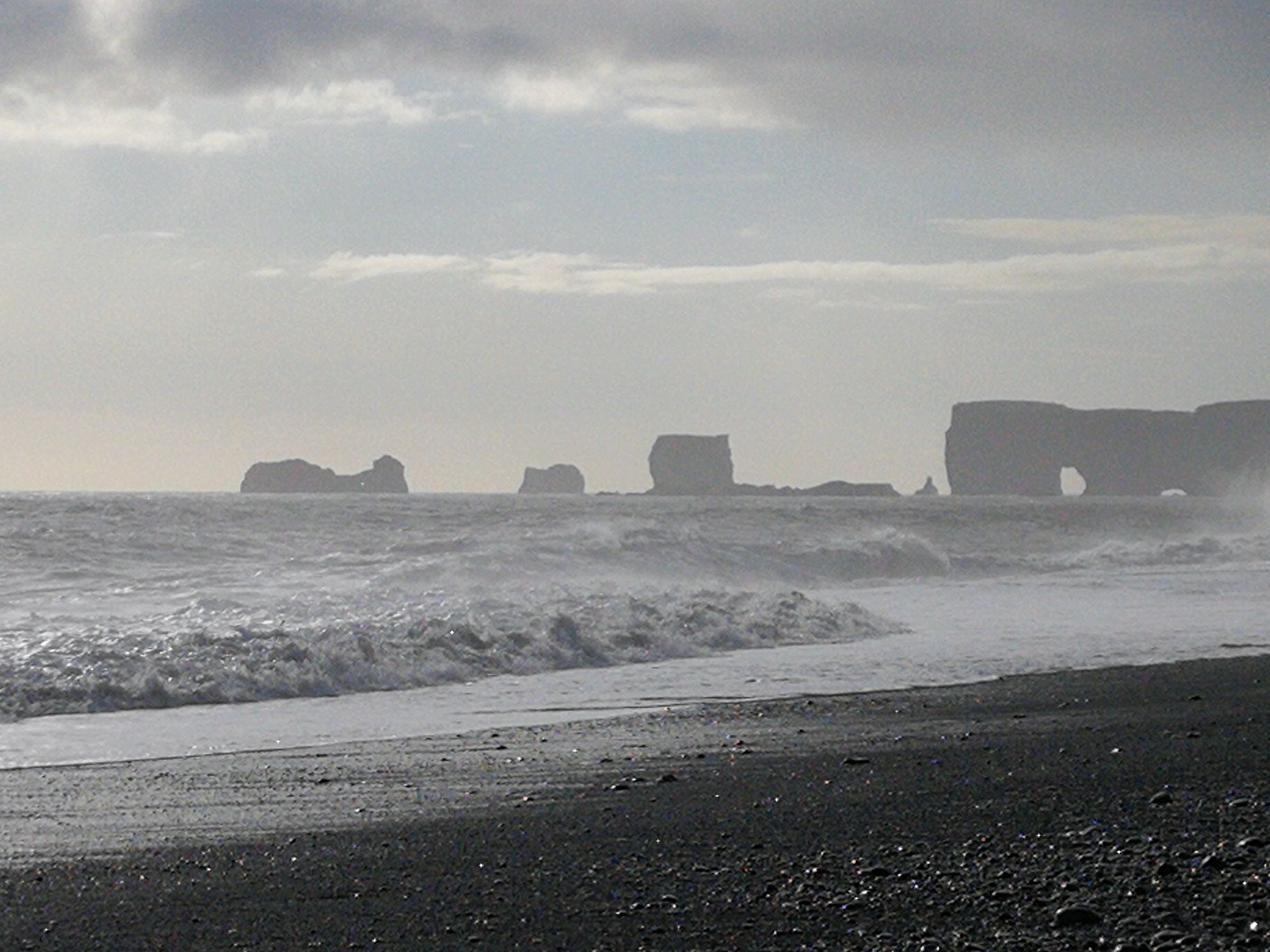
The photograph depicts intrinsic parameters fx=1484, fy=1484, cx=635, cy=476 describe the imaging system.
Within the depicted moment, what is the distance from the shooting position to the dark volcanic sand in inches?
155

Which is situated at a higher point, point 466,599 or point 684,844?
point 466,599

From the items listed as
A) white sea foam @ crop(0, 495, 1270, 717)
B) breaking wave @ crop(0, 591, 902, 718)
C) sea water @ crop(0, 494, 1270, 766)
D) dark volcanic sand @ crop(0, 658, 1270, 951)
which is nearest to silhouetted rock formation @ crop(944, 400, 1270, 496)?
white sea foam @ crop(0, 495, 1270, 717)

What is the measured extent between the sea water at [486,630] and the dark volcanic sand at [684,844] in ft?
6.27

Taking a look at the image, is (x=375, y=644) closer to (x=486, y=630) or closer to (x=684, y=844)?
(x=486, y=630)

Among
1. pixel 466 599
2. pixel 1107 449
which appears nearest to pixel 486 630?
pixel 466 599

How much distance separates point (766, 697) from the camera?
10031 millimetres

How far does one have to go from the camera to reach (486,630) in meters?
12.9

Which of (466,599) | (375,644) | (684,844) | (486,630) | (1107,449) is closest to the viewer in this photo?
(684,844)

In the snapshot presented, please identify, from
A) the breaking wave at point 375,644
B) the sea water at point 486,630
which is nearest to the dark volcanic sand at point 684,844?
the sea water at point 486,630

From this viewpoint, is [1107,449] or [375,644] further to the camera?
[1107,449]

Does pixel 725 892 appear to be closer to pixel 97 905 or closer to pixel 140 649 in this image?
pixel 97 905

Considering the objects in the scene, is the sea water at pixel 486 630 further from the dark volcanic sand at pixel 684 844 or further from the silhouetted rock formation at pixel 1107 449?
the silhouetted rock formation at pixel 1107 449

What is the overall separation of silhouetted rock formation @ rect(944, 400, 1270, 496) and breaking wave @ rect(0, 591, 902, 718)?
151134mm

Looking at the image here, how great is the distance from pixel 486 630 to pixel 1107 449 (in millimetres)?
158279
